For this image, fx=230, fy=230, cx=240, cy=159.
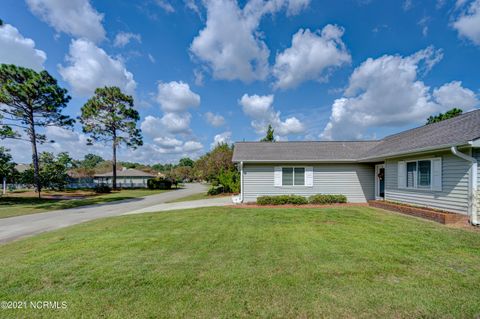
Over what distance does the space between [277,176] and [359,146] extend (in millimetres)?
6414

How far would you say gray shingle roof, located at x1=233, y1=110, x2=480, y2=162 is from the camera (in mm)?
9391

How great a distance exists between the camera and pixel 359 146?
51.6 ft

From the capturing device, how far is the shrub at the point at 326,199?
Answer: 43.4 ft

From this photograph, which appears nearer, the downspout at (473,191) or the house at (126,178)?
the downspout at (473,191)

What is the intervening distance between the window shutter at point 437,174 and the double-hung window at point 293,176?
6.34 meters

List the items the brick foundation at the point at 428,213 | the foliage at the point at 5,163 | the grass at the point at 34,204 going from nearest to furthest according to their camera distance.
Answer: the brick foundation at the point at 428,213 < the grass at the point at 34,204 < the foliage at the point at 5,163

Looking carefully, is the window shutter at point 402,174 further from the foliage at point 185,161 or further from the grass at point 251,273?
the foliage at point 185,161

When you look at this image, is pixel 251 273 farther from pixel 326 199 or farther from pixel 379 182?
pixel 379 182

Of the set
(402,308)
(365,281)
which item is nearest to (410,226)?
(365,281)

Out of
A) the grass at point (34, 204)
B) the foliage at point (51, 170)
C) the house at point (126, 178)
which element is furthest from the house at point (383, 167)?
the house at point (126, 178)

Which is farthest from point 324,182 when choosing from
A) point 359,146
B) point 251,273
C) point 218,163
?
point 218,163

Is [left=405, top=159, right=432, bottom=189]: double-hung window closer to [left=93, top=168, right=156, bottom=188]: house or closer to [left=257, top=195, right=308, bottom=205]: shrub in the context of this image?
[left=257, top=195, right=308, bottom=205]: shrub

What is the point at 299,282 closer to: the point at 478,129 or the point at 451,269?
the point at 451,269

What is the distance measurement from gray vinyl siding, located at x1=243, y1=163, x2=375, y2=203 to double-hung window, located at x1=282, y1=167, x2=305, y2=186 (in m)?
0.25
